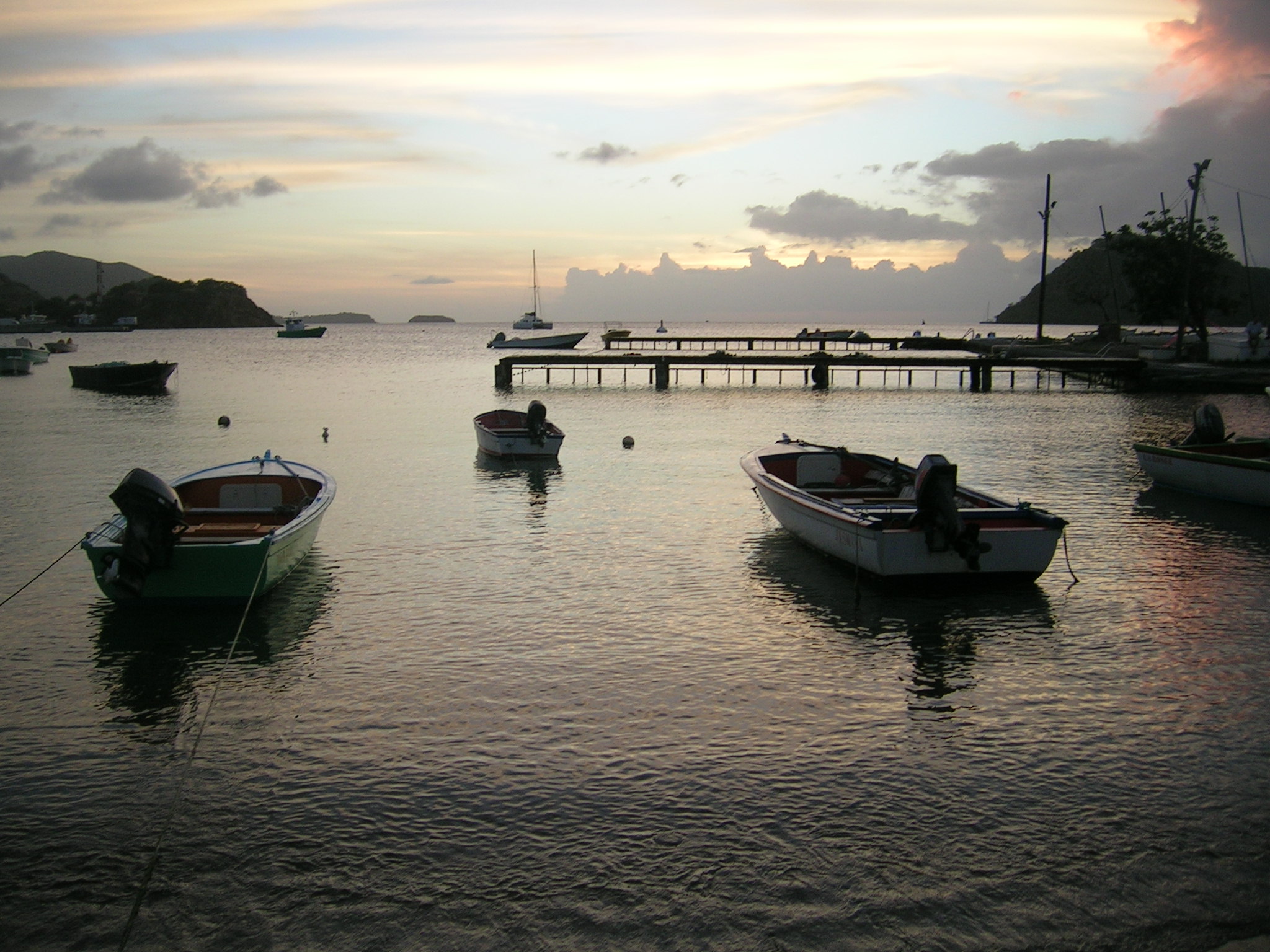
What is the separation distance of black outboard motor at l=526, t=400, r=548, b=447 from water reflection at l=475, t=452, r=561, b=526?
2.13ft

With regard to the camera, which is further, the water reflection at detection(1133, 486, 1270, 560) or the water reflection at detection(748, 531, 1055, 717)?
the water reflection at detection(1133, 486, 1270, 560)

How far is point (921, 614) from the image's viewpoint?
1280cm

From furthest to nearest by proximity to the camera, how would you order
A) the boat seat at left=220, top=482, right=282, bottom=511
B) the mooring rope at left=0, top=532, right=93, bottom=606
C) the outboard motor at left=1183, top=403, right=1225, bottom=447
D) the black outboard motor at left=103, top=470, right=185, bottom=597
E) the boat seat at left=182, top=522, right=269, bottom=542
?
1. the outboard motor at left=1183, top=403, right=1225, bottom=447
2. the boat seat at left=220, top=482, right=282, bottom=511
3. the boat seat at left=182, top=522, right=269, bottom=542
4. the mooring rope at left=0, top=532, right=93, bottom=606
5. the black outboard motor at left=103, top=470, right=185, bottom=597

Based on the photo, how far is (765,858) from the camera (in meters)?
6.66

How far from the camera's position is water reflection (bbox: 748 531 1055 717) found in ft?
34.0

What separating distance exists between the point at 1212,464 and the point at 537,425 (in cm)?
1649

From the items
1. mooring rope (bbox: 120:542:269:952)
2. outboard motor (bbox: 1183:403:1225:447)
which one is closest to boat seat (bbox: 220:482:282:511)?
mooring rope (bbox: 120:542:269:952)

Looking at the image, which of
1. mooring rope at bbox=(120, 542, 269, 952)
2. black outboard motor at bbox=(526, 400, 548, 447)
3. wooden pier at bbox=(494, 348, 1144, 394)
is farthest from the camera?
wooden pier at bbox=(494, 348, 1144, 394)

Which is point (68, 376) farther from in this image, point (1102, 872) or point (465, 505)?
point (1102, 872)

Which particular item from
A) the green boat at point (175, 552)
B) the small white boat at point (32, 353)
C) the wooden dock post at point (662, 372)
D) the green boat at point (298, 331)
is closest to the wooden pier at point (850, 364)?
the wooden dock post at point (662, 372)

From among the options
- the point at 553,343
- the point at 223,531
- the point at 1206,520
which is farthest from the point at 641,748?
the point at 553,343

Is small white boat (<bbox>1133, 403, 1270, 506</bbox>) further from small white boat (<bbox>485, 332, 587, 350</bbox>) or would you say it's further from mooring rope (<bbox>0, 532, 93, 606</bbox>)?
small white boat (<bbox>485, 332, 587, 350</bbox>)

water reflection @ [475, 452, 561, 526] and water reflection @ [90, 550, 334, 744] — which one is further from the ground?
water reflection @ [475, 452, 561, 526]

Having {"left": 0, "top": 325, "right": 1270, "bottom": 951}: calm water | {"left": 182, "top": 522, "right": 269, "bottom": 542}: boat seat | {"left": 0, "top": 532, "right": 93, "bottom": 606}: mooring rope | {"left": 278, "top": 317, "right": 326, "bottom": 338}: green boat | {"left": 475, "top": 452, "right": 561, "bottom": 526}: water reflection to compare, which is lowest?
{"left": 0, "top": 325, "right": 1270, "bottom": 951}: calm water
